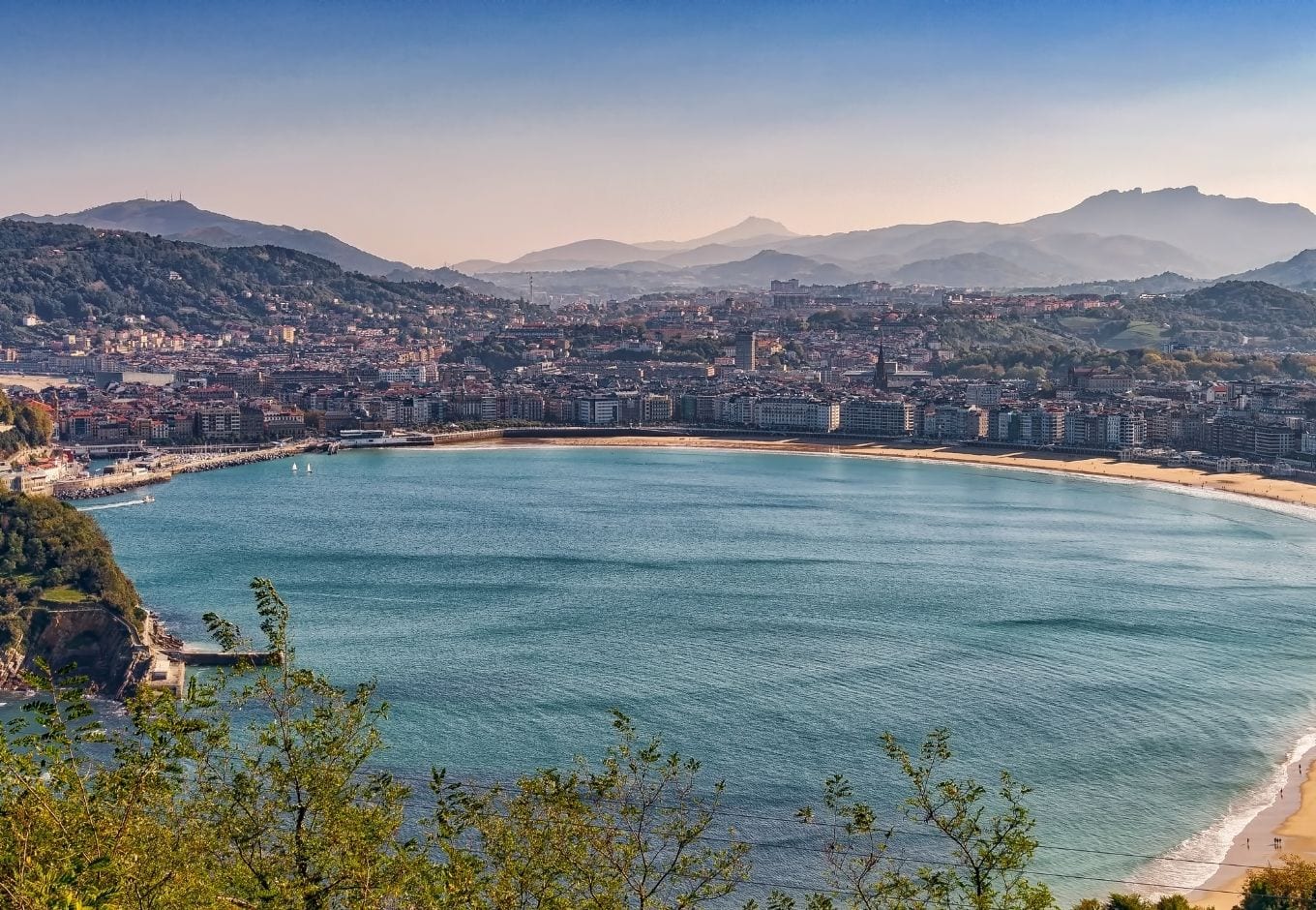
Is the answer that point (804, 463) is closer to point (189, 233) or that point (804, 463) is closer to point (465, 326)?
point (465, 326)

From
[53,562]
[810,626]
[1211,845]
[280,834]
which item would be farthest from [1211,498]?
[280,834]

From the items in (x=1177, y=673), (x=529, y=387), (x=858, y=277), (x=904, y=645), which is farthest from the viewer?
(x=858, y=277)

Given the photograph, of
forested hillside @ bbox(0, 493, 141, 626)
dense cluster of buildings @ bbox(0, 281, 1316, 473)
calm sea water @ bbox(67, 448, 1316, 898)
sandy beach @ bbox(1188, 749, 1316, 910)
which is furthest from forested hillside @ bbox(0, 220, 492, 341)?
sandy beach @ bbox(1188, 749, 1316, 910)

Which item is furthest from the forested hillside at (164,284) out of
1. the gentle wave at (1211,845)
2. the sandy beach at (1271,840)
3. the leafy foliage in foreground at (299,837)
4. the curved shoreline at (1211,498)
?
the leafy foliage in foreground at (299,837)

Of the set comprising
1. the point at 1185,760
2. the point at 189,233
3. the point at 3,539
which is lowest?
the point at 1185,760

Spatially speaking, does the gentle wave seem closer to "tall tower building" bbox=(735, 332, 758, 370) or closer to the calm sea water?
the calm sea water

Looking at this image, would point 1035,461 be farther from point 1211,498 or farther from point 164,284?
point 164,284

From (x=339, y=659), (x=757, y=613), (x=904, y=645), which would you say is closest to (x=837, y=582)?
(x=757, y=613)

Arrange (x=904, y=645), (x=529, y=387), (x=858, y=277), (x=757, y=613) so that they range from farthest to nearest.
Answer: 1. (x=858, y=277)
2. (x=529, y=387)
3. (x=757, y=613)
4. (x=904, y=645)
